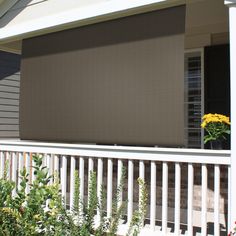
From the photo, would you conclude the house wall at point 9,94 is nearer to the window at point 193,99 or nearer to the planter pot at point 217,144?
the window at point 193,99

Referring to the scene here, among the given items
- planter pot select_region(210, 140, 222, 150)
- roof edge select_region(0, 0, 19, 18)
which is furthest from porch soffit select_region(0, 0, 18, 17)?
planter pot select_region(210, 140, 222, 150)

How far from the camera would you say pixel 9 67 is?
8648mm

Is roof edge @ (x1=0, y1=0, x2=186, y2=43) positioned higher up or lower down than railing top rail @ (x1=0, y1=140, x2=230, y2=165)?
higher up

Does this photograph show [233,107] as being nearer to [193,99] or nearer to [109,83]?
[109,83]

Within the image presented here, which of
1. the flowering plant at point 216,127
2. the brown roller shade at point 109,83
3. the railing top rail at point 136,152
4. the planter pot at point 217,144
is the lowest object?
the railing top rail at point 136,152

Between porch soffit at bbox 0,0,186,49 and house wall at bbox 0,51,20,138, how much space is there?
8.55ft

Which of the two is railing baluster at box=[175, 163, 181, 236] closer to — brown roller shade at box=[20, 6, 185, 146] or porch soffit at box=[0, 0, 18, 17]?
brown roller shade at box=[20, 6, 185, 146]

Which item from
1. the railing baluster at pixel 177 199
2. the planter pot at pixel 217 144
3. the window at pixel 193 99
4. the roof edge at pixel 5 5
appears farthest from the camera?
the window at pixel 193 99

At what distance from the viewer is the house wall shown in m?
8.40

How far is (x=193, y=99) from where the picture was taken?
6266 mm

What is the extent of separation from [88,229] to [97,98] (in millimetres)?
1939

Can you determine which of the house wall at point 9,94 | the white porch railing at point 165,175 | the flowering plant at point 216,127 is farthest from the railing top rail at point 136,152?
the house wall at point 9,94

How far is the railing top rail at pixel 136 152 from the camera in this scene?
138 inches

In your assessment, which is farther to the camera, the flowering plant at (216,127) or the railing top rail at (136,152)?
the flowering plant at (216,127)
